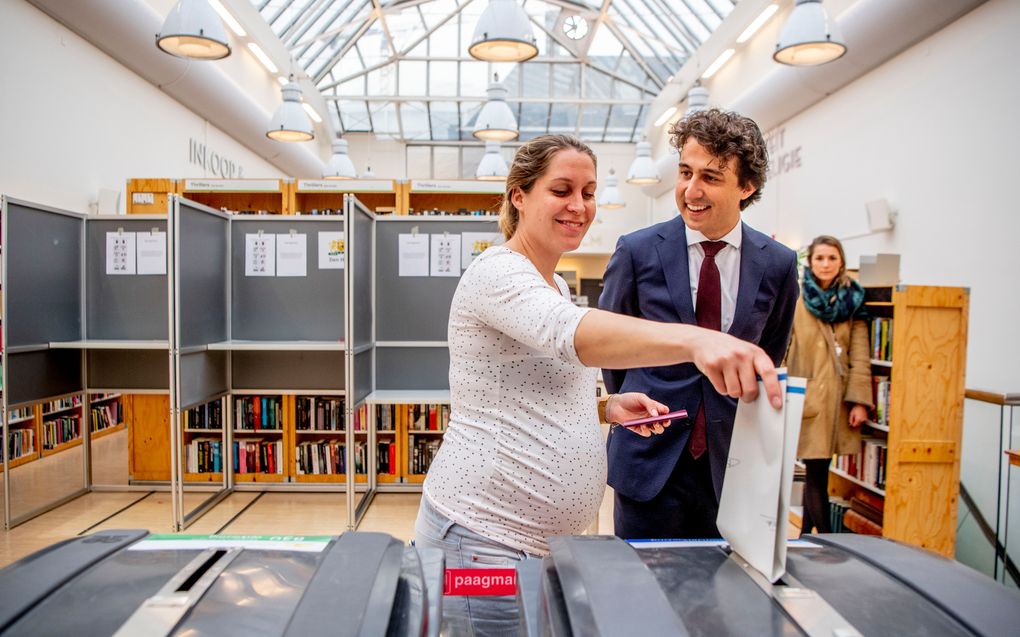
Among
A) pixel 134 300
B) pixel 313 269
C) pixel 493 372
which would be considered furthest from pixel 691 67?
pixel 493 372

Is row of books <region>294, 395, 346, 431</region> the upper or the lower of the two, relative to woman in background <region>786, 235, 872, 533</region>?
lower

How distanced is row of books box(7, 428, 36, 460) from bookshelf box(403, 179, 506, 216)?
4.37m

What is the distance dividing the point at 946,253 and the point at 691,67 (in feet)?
25.5

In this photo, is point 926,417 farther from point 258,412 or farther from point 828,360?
point 258,412

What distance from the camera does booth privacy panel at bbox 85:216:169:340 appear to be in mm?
4668

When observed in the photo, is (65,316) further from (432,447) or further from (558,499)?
(558,499)

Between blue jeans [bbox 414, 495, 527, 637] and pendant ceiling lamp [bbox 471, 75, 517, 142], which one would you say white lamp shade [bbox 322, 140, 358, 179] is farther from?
blue jeans [bbox 414, 495, 527, 637]

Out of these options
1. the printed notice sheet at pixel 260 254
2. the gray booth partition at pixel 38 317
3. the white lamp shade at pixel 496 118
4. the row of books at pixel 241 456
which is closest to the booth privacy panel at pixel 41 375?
the gray booth partition at pixel 38 317

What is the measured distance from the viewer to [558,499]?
1.11 meters

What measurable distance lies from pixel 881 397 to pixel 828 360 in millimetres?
441

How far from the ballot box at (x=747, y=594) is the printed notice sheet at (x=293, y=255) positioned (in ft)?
13.7

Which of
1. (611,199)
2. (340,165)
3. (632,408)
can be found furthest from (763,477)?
(611,199)

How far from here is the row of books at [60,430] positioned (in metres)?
6.32

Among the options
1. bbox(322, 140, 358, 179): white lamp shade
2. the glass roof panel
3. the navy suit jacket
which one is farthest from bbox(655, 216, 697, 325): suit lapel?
the glass roof panel
